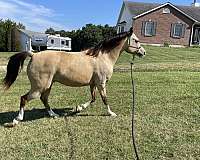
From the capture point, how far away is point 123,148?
6.00 meters

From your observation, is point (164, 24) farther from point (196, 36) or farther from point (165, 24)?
point (196, 36)

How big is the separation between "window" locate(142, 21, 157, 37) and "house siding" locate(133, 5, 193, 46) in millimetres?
372

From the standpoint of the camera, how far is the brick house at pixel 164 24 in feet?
145

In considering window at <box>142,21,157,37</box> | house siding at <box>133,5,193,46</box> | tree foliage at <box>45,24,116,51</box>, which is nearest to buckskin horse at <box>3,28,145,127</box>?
tree foliage at <box>45,24,116,51</box>

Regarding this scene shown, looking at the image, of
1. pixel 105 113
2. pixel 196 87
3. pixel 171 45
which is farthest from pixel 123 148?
pixel 171 45

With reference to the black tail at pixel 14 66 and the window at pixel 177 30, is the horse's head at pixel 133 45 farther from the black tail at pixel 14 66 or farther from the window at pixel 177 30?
the window at pixel 177 30

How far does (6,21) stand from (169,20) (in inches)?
886

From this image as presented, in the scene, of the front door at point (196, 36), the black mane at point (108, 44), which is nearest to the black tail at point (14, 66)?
the black mane at point (108, 44)

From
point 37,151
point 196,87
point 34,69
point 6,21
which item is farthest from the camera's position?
point 6,21

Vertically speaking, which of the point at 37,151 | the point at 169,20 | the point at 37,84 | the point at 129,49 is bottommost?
the point at 37,151

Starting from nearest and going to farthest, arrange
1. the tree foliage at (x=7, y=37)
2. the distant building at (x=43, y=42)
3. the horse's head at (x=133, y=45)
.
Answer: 1. the horse's head at (x=133, y=45)
2. the tree foliage at (x=7, y=37)
3. the distant building at (x=43, y=42)

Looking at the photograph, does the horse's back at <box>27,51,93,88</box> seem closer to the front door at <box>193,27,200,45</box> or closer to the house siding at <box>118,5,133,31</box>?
the house siding at <box>118,5,133,31</box>

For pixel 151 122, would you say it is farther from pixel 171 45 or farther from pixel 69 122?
pixel 171 45

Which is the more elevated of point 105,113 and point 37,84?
point 37,84
